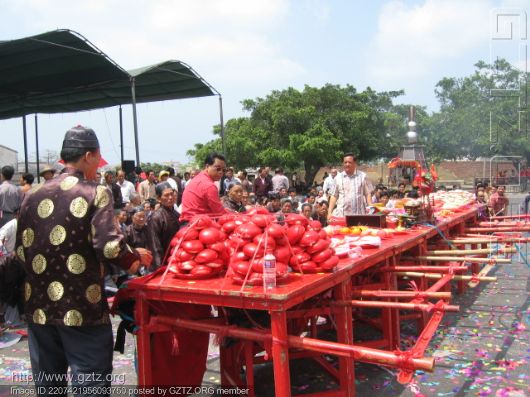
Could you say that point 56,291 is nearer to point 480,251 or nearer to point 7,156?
point 480,251

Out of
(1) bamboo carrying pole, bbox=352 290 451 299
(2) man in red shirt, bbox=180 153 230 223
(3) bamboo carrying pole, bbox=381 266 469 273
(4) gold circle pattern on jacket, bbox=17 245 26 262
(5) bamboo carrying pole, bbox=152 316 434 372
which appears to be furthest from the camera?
(2) man in red shirt, bbox=180 153 230 223

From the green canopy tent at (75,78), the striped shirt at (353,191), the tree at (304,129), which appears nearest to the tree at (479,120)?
the tree at (304,129)

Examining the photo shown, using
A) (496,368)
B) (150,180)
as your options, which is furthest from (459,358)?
(150,180)

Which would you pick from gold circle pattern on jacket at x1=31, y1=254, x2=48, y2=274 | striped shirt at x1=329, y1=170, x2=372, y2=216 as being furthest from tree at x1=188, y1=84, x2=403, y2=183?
gold circle pattern on jacket at x1=31, y1=254, x2=48, y2=274

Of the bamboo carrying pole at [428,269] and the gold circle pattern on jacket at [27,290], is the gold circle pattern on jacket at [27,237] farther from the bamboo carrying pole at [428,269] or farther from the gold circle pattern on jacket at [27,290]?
the bamboo carrying pole at [428,269]

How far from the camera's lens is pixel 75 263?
256cm

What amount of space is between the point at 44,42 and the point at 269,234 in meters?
9.71

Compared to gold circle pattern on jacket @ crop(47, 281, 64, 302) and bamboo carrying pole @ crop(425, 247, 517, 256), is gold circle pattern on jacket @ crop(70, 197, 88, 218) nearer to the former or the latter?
gold circle pattern on jacket @ crop(47, 281, 64, 302)

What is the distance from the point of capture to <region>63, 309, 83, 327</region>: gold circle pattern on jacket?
254 centimetres

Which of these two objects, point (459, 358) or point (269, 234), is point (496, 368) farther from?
point (269, 234)

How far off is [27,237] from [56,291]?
1.10 feet

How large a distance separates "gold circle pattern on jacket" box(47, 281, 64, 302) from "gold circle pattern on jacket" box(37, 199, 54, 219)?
35cm

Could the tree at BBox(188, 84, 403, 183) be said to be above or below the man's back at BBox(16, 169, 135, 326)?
above

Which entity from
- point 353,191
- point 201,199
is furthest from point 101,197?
point 353,191
